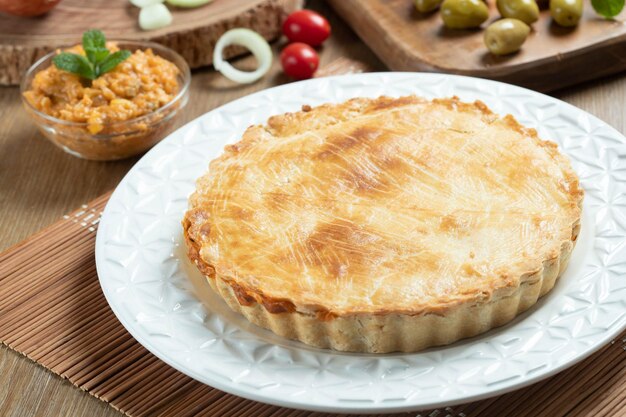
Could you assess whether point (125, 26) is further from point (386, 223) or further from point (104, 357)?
point (386, 223)

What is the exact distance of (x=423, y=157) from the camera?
3908mm

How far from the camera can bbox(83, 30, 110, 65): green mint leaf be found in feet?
16.2

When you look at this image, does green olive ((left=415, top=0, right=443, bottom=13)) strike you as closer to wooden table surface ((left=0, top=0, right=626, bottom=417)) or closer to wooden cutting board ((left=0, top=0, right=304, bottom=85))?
wooden table surface ((left=0, top=0, right=626, bottom=417))

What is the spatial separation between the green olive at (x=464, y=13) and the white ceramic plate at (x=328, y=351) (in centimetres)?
113

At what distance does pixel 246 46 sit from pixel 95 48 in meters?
1.27

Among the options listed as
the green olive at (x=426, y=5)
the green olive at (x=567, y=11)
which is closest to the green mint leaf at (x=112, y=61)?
the green olive at (x=426, y=5)

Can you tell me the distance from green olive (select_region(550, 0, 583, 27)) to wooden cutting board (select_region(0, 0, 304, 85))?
1938mm

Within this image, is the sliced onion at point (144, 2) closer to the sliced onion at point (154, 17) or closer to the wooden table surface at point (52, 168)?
the sliced onion at point (154, 17)

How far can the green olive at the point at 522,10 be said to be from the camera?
552 cm

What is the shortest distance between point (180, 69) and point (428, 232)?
2.62 m

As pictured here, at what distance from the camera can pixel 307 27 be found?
6059mm

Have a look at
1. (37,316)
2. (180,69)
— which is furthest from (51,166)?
(37,316)

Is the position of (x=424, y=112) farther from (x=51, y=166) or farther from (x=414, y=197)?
(x=51, y=166)

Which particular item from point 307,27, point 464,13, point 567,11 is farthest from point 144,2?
point 567,11
